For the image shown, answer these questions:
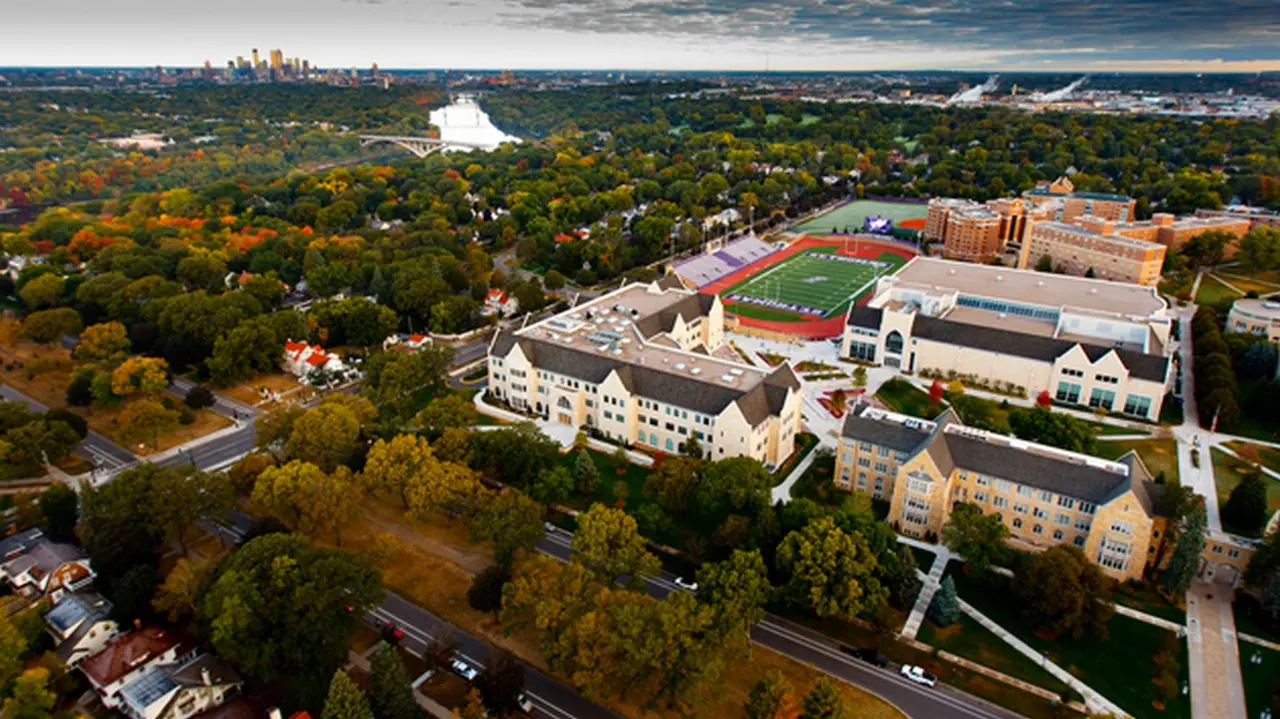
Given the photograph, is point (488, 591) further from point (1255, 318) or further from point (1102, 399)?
point (1255, 318)

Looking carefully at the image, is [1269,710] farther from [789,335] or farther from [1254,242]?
[1254,242]

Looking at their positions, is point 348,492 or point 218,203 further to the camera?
point 218,203

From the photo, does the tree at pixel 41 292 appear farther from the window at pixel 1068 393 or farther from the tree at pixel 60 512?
the window at pixel 1068 393

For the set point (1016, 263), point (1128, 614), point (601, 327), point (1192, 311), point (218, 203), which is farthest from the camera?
point (218, 203)

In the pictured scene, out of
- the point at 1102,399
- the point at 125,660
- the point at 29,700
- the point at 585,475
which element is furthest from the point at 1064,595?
the point at 29,700

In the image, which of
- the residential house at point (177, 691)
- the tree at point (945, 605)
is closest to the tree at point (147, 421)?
the residential house at point (177, 691)

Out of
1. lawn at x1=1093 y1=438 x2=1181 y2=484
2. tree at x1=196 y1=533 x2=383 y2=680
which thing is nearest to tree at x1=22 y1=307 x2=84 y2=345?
tree at x1=196 y1=533 x2=383 y2=680

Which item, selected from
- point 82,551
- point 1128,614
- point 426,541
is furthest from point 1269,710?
point 82,551
